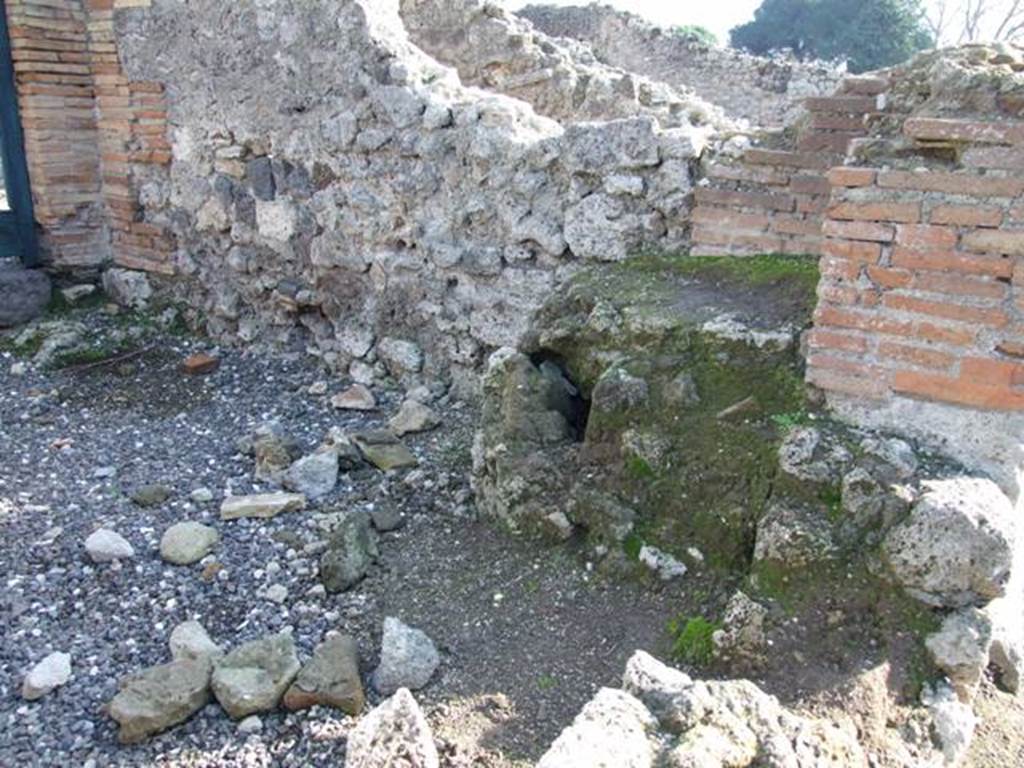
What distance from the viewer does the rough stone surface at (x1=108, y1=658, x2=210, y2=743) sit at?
2611 mm

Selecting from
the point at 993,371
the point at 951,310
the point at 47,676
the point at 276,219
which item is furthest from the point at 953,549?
the point at 276,219

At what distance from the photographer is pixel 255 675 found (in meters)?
2.75

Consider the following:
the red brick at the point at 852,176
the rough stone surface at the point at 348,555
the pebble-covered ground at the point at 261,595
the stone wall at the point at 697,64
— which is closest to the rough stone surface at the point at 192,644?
the pebble-covered ground at the point at 261,595

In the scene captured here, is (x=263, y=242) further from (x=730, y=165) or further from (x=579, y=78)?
(x=730, y=165)

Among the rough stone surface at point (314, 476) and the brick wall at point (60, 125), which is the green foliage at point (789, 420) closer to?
the rough stone surface at point (314, 476)

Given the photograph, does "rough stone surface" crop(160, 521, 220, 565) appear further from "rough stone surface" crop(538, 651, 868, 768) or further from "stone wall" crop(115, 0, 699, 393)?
"rough stone surface" crop(538, 651, 868, 768)

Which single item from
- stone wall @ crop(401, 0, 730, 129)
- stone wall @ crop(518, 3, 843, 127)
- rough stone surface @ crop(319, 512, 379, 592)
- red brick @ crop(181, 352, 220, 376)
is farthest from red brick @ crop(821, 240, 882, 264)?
stone wall @ crop(518, 3, 843, 127)

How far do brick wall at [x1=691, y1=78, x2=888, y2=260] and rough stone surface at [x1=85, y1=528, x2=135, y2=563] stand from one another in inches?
101

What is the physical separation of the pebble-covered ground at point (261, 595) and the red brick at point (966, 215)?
136 centimetres

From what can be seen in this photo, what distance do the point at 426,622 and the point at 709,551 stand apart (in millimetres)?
937

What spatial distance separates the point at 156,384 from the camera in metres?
5.28

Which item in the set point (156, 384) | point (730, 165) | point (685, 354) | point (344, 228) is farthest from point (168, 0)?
point (685, 354)

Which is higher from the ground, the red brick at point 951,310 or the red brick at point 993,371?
the red brick at point 951,310

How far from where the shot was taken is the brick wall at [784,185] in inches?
140
